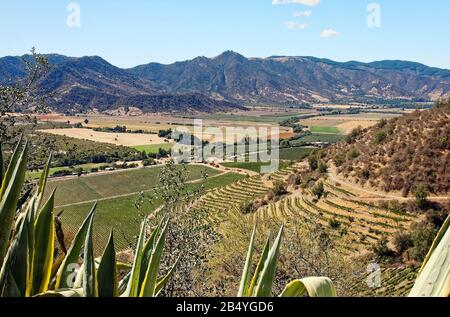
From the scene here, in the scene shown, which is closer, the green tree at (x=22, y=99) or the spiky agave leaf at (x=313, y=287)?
the spiky agave leaf at (x=313, y=287)

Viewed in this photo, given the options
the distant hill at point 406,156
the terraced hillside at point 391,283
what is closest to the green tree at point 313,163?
the distant hill at point 406,156

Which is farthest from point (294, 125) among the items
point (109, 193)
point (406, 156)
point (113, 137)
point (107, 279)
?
point (107, 279)

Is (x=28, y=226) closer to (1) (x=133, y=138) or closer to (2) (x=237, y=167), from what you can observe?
(2) (x=237, y=167)

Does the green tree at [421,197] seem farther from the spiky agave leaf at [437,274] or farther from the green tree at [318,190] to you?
the spiky agave leaf at [437,274]

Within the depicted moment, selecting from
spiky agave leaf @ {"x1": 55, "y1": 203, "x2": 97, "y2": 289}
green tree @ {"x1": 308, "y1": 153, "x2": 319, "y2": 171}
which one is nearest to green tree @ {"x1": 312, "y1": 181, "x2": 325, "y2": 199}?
green tree @ {"x1": 308, "y1": 153, "x2": 319, "y2": 171}

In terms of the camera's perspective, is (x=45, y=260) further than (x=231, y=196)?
No

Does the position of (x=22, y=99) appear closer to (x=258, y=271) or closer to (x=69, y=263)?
(x=69, y=263)
